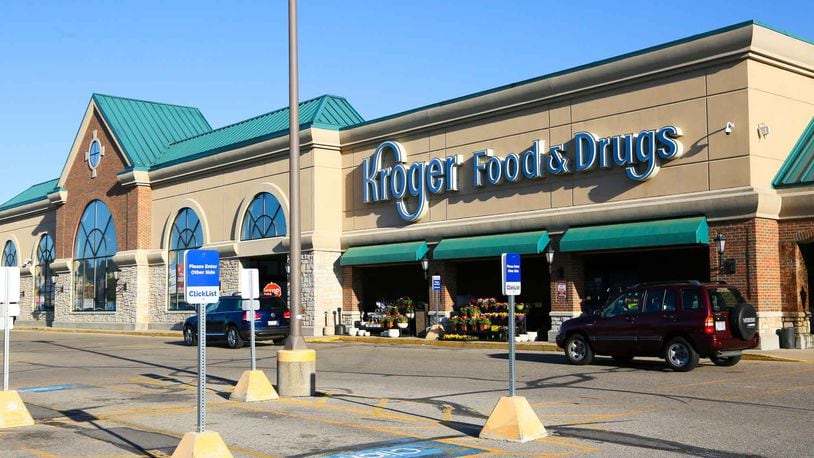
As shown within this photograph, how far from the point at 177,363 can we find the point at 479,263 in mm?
14443

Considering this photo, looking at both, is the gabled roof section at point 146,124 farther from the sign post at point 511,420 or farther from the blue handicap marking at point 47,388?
the sign post at point 511,420

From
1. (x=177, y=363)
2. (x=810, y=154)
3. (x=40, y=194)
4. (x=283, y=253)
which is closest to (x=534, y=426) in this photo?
(x=177, y=363)

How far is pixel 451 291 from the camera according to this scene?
32.5 m

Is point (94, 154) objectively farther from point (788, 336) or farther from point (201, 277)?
point (201, 277)

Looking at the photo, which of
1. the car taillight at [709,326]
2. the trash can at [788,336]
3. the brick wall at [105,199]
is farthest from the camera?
the brick wall at [105,199]

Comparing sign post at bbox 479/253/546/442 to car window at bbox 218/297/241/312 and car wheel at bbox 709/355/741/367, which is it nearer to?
car wheel at bbox 709/355/741/367

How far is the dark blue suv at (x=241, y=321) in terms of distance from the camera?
30.1 m

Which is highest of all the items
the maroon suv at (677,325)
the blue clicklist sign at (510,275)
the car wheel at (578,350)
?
the blue clicklist sign at (510,275)

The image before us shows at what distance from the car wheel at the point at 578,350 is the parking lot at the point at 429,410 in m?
0.31

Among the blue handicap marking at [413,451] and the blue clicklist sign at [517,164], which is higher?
the blue clicklist sign at [517,164]

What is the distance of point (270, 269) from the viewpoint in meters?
41.7

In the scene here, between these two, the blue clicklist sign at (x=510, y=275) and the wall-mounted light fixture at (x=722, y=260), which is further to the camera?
the wall-mounted light fixture at (x=722, y=260)

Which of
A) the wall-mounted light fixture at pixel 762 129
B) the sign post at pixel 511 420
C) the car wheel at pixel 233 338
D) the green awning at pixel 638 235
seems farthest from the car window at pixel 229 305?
the sign post at pixel 511 420

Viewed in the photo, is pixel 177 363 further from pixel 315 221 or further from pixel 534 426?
pixel 534 426
